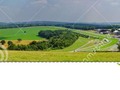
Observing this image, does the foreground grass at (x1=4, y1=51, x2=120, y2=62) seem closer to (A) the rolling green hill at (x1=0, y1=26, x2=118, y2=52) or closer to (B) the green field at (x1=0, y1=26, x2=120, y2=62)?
(B) the green field at (x1=0, y1=26, x2=120, y2=62)

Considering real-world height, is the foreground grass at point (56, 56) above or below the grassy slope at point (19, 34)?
below

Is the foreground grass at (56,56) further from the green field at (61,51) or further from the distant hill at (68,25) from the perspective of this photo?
the distant hill at (68,25)

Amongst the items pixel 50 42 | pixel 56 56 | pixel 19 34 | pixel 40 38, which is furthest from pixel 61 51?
pixel 19 34

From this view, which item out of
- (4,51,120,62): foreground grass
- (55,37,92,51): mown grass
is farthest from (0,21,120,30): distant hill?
(4,51,120,62): foreground grass

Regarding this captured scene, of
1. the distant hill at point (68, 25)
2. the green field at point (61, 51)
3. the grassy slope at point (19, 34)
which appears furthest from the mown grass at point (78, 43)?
the grassy slope at point (19, 34)

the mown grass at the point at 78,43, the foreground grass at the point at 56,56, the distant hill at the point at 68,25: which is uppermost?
the distant hill at the point at 68,25

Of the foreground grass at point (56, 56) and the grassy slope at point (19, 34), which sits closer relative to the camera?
the foreground grass at point (56, 56)

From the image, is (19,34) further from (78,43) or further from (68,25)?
(78,43)
